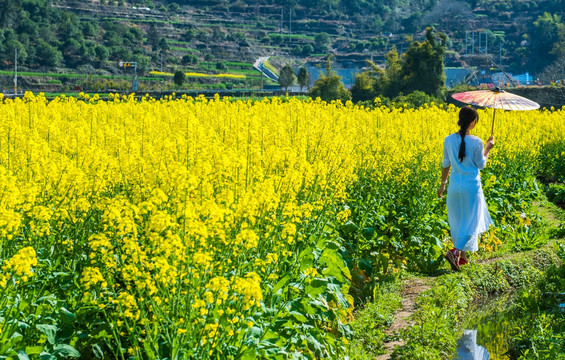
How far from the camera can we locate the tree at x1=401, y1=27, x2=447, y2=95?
139 feet

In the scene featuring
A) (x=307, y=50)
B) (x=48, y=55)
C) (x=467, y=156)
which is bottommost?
(x=48, y=55)

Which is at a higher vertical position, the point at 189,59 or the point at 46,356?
the point at 46,356

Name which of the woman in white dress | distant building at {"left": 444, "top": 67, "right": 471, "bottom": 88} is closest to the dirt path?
the woman in white dress

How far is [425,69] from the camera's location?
139 feet

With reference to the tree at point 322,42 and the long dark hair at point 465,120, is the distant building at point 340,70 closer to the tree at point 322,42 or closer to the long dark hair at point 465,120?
the tree at point 322,42

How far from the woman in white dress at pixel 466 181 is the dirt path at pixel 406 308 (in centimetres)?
58

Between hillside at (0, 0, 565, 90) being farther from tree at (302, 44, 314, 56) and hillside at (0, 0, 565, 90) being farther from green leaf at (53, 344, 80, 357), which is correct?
green leaf at (53, 344, 80, 357)

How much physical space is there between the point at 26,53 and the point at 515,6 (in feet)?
355

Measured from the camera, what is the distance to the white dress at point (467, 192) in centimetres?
759

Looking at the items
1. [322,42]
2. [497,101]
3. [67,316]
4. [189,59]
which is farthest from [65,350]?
[322,42]

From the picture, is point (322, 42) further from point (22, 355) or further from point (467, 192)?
point (22, 355)

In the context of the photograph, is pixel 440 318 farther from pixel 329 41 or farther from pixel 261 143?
pixel 329 41

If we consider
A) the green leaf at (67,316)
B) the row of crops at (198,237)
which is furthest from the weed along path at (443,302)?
the green leaf at (67,316)

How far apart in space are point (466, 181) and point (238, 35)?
123m
